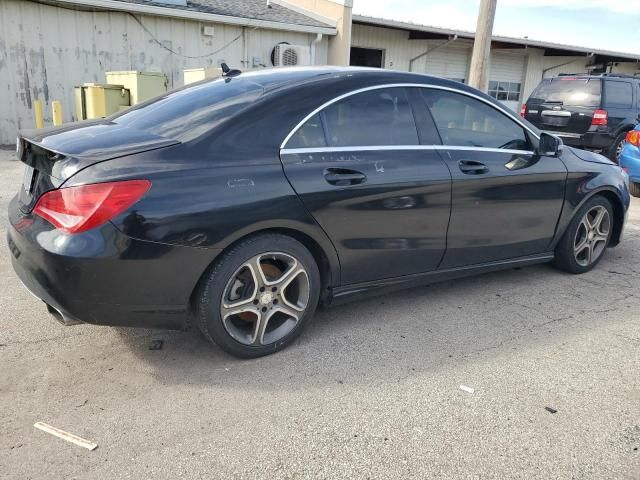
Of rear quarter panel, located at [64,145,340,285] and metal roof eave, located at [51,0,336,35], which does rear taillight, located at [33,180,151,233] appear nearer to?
rear quarter panel, located at [64,145,340,285]

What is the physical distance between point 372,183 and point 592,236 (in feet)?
8.29

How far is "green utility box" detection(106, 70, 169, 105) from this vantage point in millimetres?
10133

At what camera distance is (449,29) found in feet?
57.4

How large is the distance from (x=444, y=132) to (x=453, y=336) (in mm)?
1364

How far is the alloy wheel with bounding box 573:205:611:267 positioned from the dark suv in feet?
21.9

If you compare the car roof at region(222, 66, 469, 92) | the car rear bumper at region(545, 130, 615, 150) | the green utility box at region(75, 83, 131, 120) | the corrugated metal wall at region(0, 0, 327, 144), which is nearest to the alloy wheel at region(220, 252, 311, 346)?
the car roof at region(222, 66, 469, 92)

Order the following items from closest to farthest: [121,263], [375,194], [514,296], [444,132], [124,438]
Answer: [124,438], [121,263], [375,194], [444,132], [514,296]

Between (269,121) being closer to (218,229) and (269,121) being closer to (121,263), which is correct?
(218,229)

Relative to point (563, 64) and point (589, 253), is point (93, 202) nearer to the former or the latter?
point (589, 253)

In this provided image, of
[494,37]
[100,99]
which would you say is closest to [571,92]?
[494,37]

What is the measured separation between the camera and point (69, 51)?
12164mm

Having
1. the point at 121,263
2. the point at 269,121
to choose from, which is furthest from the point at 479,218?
the point at 121,263

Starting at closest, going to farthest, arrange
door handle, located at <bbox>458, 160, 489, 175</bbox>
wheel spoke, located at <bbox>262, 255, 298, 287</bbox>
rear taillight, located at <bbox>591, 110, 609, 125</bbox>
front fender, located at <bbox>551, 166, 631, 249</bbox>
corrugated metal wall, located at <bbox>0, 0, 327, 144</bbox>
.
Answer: wheel spoke, located at <bbox>262, 255, 298, 287</bbox> < door handle, located at <bbox>458, 160, 489, 175</bbox> < front fender, located at <bbox>551, 166, 631, 249</bbox> < rear taillight, located at <bbox>591, 110, 609, 125</bbox> < corrugated metal wall, located at <bbox>0, 0, 327, 144</bbox>

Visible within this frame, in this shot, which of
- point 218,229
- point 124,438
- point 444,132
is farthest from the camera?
point 444,132
